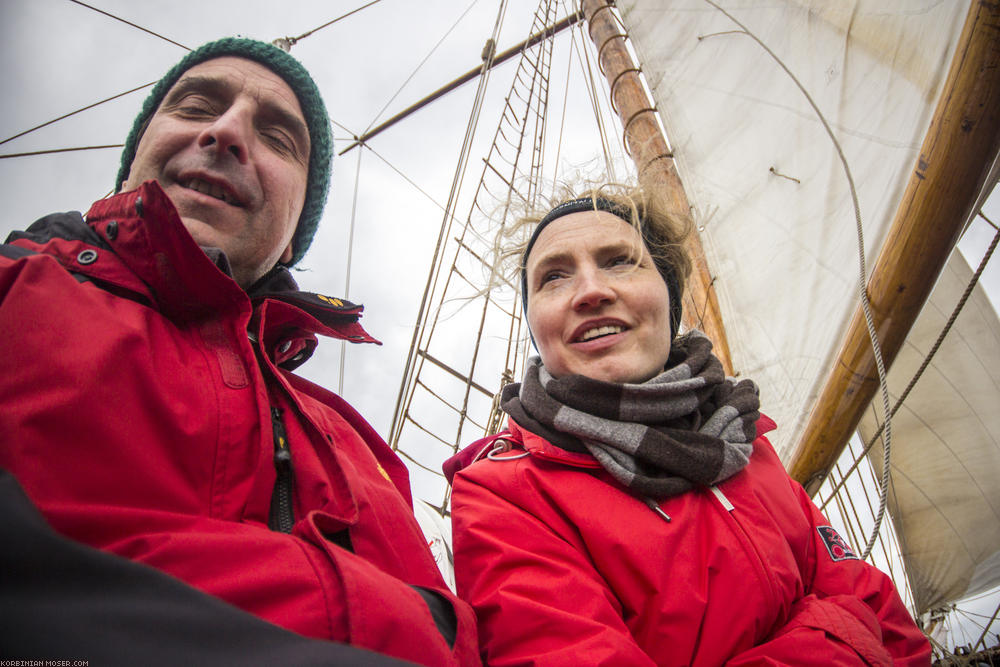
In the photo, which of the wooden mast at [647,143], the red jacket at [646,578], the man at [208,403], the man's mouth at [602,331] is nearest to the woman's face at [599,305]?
the man's mouth at [602,331]

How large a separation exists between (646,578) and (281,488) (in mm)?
612

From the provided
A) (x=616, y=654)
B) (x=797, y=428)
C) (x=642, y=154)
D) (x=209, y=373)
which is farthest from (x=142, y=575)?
(x=642, y=154)

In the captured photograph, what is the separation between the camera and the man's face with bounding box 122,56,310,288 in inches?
36.4

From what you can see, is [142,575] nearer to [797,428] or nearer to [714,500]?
[714,500]

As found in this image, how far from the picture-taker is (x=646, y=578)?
2.89 ft

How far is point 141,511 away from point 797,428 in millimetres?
2186

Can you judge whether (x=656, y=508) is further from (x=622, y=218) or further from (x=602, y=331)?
(x=622, y=218)

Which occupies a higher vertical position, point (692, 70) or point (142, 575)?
point (692, 70)

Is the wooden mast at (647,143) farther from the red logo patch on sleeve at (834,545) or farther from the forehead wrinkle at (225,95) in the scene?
the forehead wrinkle at (225,95)

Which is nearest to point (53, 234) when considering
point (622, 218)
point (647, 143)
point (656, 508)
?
point (656, 508)

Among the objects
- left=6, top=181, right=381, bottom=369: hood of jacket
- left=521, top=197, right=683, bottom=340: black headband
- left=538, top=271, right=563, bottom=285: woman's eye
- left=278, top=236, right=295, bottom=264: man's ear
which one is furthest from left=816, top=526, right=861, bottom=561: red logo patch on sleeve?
left=278, top=236, right=295, bottom=264: man's ear

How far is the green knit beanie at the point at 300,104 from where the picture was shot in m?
1.19

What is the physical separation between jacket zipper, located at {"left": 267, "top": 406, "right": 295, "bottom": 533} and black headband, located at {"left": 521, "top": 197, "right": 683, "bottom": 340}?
0.80m

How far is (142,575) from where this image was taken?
353 mm
